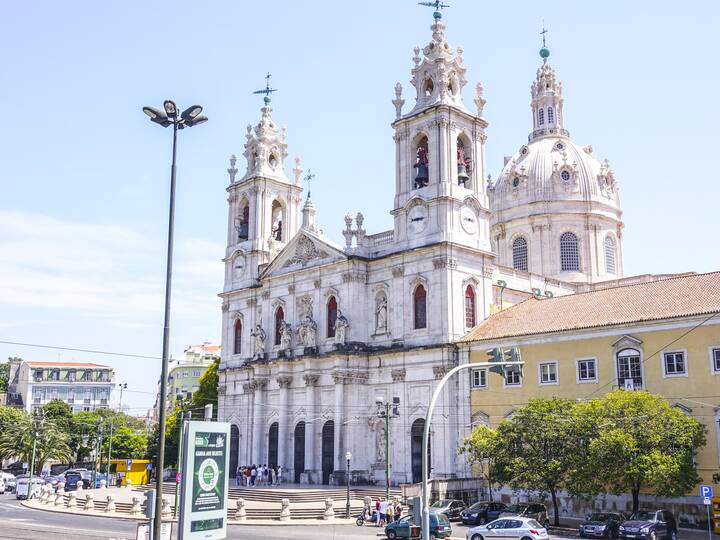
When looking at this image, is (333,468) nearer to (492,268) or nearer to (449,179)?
(492,268)

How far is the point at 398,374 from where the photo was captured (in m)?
49.8

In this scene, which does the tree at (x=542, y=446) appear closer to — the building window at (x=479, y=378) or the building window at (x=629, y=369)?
the building window at (x=629, y=369)

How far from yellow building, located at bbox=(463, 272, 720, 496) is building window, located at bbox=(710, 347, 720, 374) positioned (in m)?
0.04

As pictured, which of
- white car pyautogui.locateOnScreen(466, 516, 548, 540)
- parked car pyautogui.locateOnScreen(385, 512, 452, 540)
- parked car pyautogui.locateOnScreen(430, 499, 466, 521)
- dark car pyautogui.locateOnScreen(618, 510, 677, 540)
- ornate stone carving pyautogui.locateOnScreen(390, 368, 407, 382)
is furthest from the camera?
ornate stone carving pyautogui.locateOnScreen(390, 368, 407, 382)

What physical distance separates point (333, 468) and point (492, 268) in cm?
1651

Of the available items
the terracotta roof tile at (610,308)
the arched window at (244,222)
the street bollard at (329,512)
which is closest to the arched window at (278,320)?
the arched window at (244,222)

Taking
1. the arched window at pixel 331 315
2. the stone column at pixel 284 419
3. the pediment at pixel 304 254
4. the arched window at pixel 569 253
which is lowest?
the stone column at pixel 284 419

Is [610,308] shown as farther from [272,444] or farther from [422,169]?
[272,444]

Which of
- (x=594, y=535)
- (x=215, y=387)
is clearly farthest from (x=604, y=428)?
(x=215, y=387)

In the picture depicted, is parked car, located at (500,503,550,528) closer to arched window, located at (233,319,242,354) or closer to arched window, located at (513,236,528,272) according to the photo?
arched window, located at (233,319,242,354)

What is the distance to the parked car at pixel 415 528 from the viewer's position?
3111cm

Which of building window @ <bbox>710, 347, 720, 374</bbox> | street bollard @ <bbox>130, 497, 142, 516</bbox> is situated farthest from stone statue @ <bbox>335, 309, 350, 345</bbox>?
building window @ <bbox>710, 347, 720, 374</bbox>

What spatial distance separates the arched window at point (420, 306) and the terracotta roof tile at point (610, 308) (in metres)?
3.29

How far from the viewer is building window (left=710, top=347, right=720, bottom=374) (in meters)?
35.8
